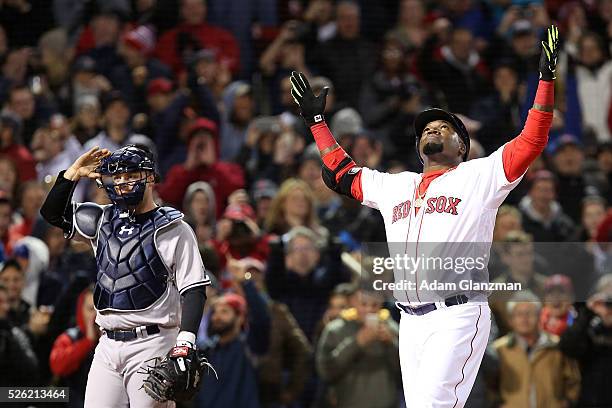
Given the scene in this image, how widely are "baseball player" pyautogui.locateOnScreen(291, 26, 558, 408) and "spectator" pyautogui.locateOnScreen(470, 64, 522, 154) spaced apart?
416cm

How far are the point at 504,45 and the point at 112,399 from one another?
6748mm

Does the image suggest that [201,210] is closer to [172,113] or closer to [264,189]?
[264,189]

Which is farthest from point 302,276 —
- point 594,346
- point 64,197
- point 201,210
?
point 64,197

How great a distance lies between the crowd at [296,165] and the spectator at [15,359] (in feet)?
0.06

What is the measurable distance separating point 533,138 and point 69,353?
310 cm

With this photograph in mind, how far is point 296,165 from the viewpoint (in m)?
9.27

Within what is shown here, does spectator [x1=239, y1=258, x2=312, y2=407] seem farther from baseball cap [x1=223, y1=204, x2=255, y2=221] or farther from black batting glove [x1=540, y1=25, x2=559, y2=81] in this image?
black batting glove [x1=540, y1=25, x2=559, y2=81]

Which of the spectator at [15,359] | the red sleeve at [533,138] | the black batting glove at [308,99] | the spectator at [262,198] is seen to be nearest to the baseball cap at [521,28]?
the spectator at [262,198]

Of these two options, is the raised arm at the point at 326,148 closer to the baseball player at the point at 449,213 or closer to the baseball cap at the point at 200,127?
the baseball player at the point at 449,213

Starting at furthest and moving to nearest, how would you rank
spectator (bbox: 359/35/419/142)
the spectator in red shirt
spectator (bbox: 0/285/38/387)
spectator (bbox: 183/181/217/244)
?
the spectator in red shirt
spectator (bbox: 359/35/419/142)
spectator (bbox: 183/181/217/244)
spectator (bbox: 0/285/38/387)

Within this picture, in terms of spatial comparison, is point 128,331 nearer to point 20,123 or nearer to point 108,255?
point 108,255

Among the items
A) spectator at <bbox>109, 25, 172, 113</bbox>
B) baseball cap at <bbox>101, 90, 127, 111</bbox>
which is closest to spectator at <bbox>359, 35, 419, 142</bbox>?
spectator at <bbox>109, 25, 172, 113</bbox>

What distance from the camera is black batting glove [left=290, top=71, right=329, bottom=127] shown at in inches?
227

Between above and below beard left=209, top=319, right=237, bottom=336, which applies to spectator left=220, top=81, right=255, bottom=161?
above
